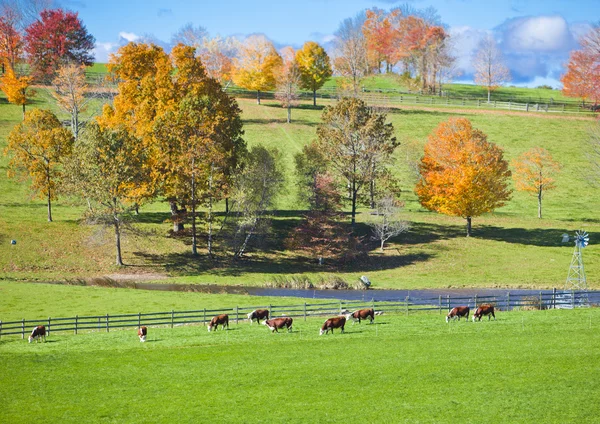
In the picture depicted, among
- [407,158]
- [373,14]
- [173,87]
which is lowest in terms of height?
[407,158]

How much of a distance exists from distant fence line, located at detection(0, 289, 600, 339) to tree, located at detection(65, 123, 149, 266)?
785 inches

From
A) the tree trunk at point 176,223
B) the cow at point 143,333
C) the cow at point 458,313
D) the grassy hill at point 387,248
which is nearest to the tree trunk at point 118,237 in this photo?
the grassy hill at point 387,248

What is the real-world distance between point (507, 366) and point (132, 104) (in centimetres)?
4961

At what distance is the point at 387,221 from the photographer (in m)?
70.9

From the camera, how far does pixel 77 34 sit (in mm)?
119250

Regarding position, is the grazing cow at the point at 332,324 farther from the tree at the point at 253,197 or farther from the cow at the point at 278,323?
the tree at the point at 253,197

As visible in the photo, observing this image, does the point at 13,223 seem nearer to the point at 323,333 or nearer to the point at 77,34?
the point at 323,333

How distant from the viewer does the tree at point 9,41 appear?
107 m

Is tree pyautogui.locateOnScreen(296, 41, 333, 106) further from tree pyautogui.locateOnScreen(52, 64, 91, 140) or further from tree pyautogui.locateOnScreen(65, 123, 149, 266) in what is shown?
tree pyautogui.locateOnScreen(65, 123, 149, 266)

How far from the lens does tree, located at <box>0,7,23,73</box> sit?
10700 centimetres

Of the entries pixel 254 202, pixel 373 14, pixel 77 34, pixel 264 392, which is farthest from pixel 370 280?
pixel 373 14

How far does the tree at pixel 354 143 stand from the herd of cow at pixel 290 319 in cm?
2892

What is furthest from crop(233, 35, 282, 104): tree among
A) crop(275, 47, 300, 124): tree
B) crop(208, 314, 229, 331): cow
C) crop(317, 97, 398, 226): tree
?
crop(208, 314, 229, 331): cow

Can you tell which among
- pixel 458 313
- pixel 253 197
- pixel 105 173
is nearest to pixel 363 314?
pixel 458 313
